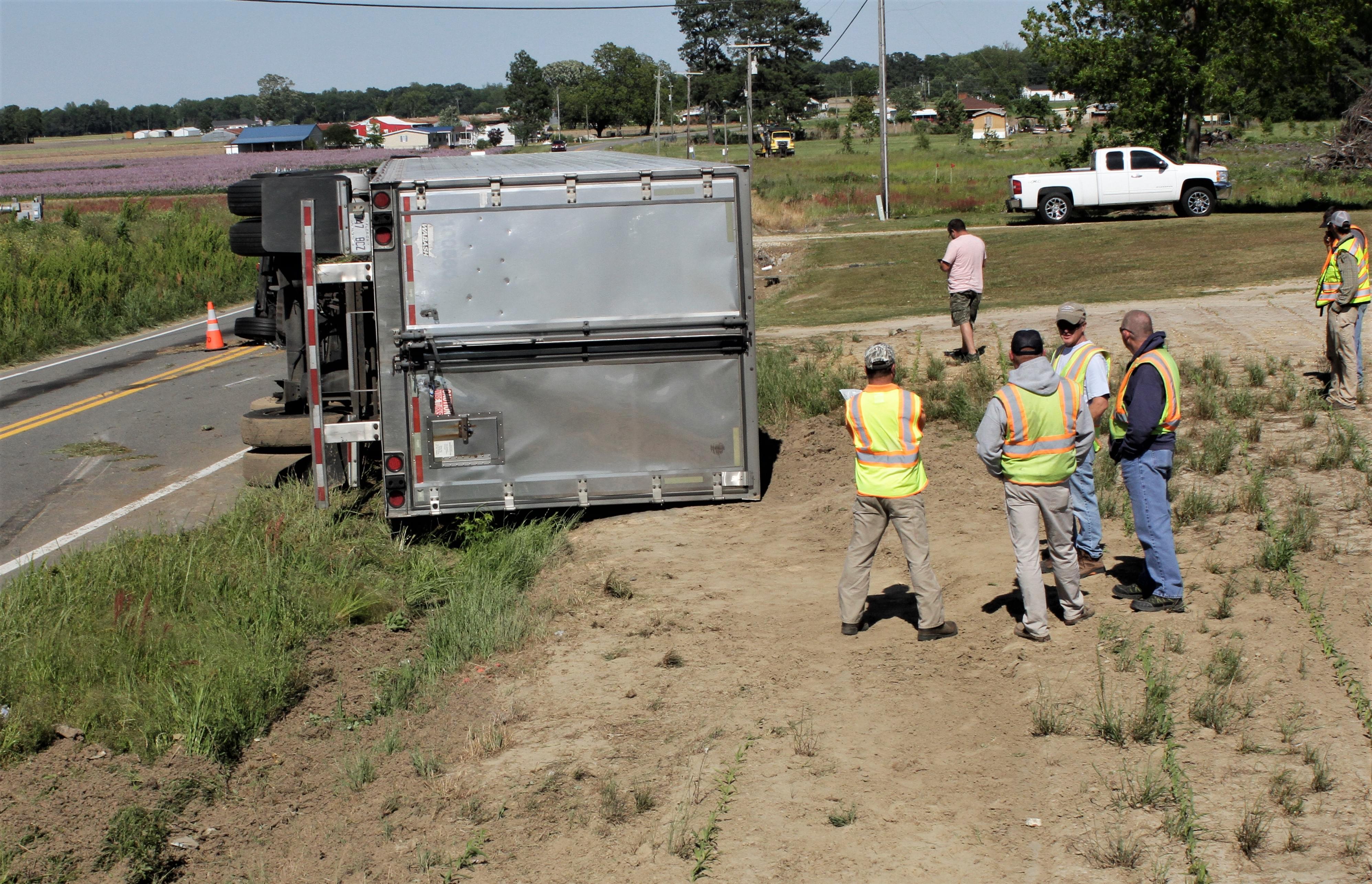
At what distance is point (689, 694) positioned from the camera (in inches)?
250

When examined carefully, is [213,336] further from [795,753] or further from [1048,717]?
[1048,717]

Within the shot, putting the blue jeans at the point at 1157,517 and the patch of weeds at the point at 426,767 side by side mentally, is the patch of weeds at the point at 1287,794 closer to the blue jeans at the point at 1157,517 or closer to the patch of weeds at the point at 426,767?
the blue jeans at the point at 1157,517

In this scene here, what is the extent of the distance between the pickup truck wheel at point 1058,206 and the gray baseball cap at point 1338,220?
75.5ft

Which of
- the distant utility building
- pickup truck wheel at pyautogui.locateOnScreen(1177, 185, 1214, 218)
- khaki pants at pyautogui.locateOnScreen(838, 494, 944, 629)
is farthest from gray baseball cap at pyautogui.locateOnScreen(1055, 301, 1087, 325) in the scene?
the distant utility building

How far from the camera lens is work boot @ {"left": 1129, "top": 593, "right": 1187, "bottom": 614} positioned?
677cm

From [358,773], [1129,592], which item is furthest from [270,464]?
[1129,592]

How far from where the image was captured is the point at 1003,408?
6.46 metres

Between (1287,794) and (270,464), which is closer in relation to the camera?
(1287,794)

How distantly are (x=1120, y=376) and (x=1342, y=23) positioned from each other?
2596cm

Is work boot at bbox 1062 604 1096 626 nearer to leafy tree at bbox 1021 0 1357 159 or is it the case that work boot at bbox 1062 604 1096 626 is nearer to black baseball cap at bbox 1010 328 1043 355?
black baseball cap at bbox 1010 328 1043 355

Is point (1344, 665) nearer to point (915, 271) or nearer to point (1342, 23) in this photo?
point (915, 271)

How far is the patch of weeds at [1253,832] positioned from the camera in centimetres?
445

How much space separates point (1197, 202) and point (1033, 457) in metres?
28.2

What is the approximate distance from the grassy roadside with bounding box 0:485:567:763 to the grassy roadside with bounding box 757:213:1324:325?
10863mm
